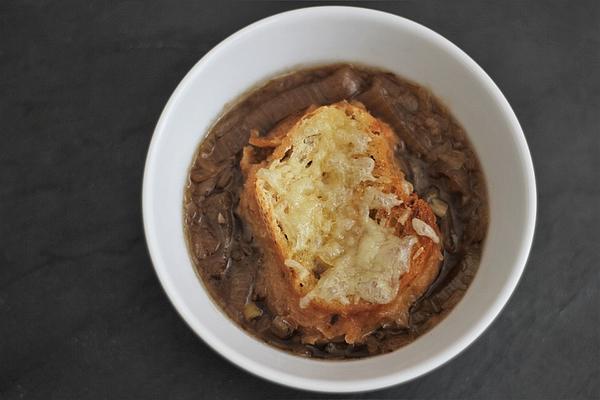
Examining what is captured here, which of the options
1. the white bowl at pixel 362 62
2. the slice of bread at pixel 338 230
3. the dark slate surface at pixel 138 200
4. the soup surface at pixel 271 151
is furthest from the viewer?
the dark slate surface at pixel 138 200

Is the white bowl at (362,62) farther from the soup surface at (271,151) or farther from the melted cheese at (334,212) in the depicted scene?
the melted cheese at (334,212)

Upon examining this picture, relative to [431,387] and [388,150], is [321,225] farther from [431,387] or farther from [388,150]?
[431,387]

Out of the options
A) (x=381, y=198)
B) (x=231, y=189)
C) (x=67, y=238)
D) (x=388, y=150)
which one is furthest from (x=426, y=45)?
(x=67, y=238)

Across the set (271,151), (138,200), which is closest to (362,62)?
(271,151)

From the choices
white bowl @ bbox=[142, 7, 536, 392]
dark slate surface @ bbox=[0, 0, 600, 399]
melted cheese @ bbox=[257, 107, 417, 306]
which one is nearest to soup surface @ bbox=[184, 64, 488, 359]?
white bowl @ bbox=[142, 7, 536, 392]

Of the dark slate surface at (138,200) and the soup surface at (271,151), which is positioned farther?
the dark slate surface at (138,200)

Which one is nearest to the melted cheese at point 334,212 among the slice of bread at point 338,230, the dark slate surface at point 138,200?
the slice of bread at point 338,230

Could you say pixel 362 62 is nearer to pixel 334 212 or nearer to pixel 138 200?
pixel 334 212
